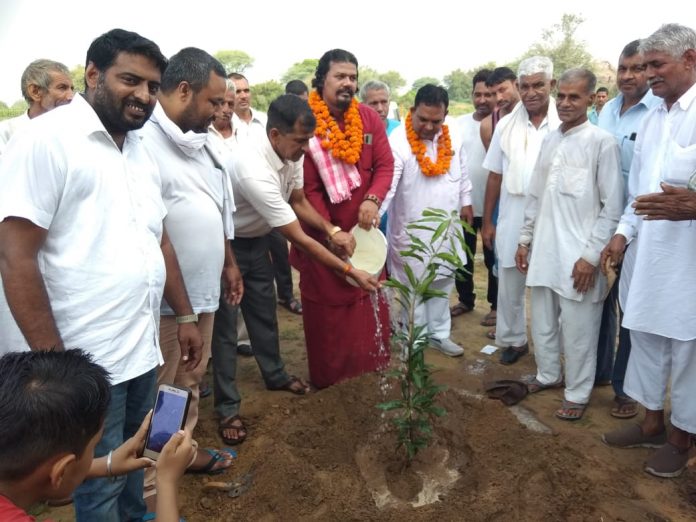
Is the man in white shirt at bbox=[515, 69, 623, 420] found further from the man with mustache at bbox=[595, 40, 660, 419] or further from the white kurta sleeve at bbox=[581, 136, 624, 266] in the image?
the man with mustache at bbox=[595, 40, 660, 419]

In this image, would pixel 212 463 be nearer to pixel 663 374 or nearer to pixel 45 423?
pixel 45 423

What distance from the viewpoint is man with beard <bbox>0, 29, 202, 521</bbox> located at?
1706mm

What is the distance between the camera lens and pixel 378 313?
13.1 feet

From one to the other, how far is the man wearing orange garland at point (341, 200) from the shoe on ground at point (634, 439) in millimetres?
1601

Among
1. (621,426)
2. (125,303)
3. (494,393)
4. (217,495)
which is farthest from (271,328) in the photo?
(621,426)

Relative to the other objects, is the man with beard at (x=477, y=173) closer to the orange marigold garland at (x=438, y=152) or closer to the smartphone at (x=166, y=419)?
the orange marigold garland at (x=438, y=152)

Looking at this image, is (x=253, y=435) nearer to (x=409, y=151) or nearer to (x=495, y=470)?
(x=495, y=470)

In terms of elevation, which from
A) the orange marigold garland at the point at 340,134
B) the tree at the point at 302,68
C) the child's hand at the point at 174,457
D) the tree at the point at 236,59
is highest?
the tree at the point at 236,59

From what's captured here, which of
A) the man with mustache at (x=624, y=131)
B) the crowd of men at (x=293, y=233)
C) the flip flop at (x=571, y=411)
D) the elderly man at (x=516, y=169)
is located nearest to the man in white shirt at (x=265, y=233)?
the crowd of men at (x=293, y=233)

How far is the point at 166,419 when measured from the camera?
1.74m

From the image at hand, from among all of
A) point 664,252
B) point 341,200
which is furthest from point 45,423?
point 664,252

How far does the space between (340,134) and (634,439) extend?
2.64m

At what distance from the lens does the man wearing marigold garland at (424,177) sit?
4184 millimetres

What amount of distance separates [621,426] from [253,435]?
2320 mm
